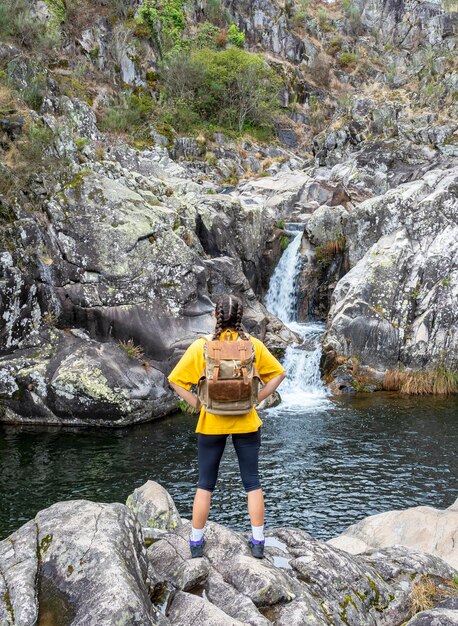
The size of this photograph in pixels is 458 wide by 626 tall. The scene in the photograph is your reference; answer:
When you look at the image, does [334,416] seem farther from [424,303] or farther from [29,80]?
[29,80]

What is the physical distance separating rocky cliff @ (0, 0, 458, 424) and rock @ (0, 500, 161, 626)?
13.5 m

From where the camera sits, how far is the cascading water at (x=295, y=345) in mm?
21689

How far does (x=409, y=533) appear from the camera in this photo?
962 centimetres

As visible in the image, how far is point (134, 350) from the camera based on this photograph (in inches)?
791

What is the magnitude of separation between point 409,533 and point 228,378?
6145 millimetres

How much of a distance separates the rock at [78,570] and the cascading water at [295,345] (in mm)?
15393

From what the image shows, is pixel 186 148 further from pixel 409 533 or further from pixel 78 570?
pixel 78 570

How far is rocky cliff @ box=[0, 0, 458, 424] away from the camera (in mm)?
19516

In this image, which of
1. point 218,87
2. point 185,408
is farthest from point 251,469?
point 218,87

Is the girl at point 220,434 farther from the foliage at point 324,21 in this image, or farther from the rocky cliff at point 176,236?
the foliage at point 324,21

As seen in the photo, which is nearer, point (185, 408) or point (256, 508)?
point (256, 508)

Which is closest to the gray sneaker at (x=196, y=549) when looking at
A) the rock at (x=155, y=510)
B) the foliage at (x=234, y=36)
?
the rock at (x=155, y=510)

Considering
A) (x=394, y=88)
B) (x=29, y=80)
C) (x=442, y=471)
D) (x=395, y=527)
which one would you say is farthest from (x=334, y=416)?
(x=394, y=88)

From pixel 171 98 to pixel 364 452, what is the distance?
4448 cm
